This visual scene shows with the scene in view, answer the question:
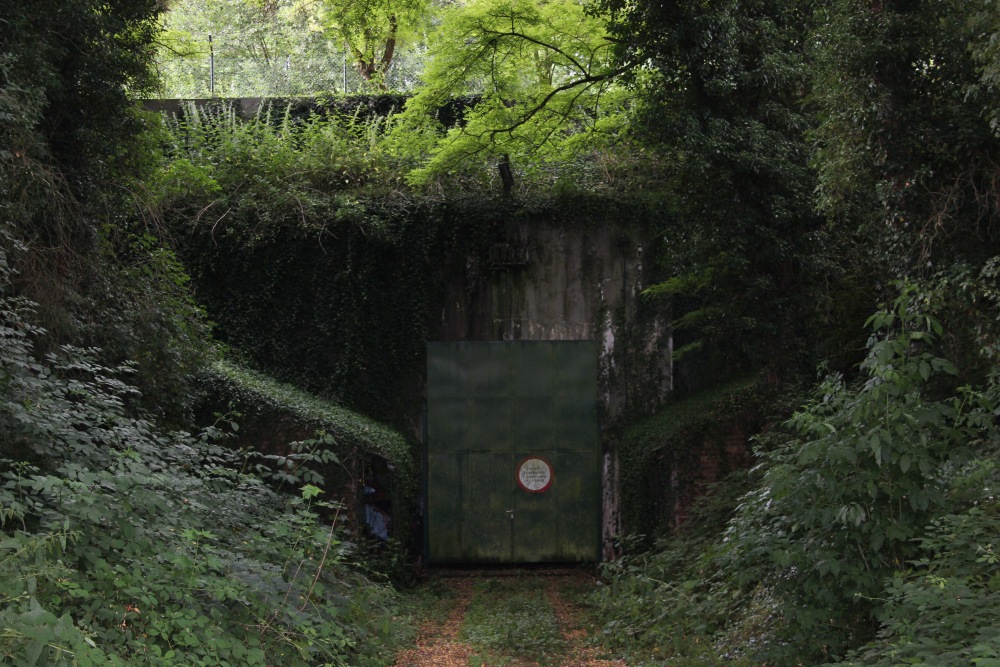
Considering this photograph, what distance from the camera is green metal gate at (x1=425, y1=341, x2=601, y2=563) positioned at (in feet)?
41.1

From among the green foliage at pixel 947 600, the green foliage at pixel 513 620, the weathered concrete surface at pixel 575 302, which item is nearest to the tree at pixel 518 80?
the weathered concrete surface at pixel 575 302

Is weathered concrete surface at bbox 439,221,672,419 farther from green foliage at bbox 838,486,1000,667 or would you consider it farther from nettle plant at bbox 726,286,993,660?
green foliage at bbox 838,486,1000,667

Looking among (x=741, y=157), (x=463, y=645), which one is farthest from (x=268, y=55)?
(x=463, y=645)

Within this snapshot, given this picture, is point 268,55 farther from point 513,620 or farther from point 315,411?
point 513,620

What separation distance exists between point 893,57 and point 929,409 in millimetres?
3980

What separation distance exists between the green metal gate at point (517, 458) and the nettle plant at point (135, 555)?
4.30 m

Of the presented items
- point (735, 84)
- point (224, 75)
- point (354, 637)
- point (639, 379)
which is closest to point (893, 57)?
point (735, 84)

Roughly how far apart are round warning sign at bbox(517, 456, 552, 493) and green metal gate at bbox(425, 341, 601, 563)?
0.01 meters

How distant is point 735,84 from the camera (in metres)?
10.4

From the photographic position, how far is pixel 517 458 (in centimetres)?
1255

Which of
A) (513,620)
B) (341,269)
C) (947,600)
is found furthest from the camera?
(341,269)

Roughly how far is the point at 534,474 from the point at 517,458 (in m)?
0.31

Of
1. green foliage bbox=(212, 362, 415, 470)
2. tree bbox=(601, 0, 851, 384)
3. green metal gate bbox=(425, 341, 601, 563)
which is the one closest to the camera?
tree bbox=(601, 0, 851, 384)


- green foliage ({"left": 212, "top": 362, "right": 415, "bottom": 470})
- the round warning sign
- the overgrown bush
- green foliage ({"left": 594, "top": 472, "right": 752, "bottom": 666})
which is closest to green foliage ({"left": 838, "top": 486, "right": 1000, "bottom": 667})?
the overgrown bush
